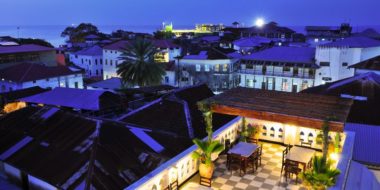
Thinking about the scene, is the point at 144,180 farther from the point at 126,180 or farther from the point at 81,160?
the point at 81,160

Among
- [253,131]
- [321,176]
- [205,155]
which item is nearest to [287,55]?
[253,131]

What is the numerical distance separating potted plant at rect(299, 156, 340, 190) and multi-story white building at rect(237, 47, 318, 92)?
3852 centimetres

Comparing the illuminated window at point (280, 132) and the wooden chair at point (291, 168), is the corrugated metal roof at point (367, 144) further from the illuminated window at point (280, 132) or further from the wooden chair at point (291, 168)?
the wooden chair at point (291, 168)

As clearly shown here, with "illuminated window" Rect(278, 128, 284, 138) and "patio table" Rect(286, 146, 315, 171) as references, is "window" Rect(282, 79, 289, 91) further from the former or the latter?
"patio table" Rect(286, 146, 315, 171)

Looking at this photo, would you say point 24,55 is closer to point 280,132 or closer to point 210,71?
point 210,71

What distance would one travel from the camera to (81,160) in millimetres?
9805

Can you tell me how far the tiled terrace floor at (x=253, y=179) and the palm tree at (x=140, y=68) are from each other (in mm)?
28689

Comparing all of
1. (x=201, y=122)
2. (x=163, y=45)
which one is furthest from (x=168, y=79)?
(x=201, y=122)

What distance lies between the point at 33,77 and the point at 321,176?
37.6 meters

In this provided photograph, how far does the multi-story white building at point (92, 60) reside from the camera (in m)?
69.8

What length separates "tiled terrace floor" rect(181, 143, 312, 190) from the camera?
1177cm

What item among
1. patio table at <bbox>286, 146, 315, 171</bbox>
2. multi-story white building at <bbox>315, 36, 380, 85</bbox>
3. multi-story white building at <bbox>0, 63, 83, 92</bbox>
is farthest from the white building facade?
patio table at <bbox>286, 146, 315, 171</bbox>

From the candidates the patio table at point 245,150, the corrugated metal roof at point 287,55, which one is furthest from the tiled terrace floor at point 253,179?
the corrugated metal roof at point 287,55

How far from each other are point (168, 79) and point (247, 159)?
43083 millimetres
